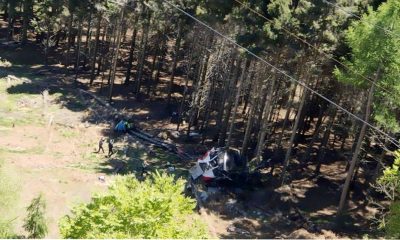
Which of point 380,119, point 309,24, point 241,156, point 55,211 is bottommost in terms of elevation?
point 55,211

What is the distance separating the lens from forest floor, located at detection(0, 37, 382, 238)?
23406 mm

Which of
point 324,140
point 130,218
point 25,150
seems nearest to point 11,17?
point 25,150

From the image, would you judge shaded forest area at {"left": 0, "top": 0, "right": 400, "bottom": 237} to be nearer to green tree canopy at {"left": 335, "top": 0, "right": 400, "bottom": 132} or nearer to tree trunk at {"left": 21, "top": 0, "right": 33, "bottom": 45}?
green tree canopy at {"left": 335, "top": 0, "right": 400, "bottom": 132}

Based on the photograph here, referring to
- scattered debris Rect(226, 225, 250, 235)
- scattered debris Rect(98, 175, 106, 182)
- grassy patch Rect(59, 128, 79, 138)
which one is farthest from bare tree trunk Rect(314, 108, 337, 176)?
grassy patch Rect(59, 128, 79, 138)

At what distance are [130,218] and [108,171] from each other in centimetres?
1656

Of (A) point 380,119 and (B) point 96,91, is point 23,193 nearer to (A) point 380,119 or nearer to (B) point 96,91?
(A) point 380,119

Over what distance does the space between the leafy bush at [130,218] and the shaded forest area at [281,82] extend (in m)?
6.29

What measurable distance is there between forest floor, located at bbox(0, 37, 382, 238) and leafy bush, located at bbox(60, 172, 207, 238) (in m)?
6.67

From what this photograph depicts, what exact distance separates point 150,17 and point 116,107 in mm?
7618

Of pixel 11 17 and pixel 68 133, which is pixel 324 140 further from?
pixel 11 17

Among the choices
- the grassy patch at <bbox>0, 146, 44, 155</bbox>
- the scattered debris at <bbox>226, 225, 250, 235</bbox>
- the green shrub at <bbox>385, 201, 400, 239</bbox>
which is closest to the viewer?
the green shrub at <bbox>385, 201, 400, 239</bbox>

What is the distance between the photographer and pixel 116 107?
39.5m

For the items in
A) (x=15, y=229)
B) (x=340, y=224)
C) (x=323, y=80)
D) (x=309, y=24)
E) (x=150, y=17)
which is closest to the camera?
(x=15, y=229)

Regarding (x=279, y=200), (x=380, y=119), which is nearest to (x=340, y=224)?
(x=279, y=200)
